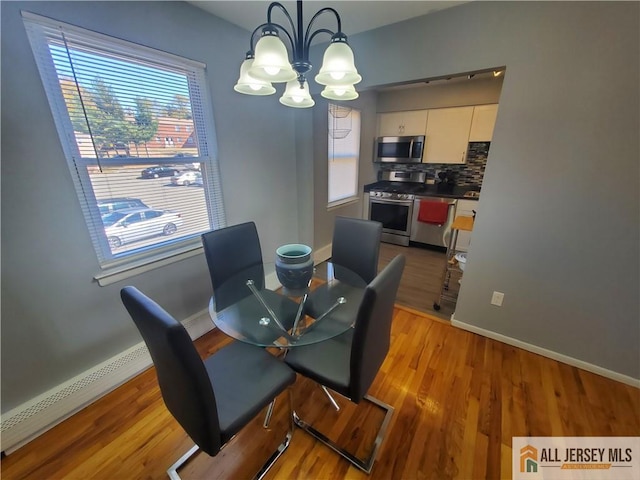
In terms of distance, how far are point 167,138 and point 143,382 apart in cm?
169

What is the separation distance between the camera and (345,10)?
178 centimetres

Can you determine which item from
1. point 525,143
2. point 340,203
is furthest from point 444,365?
point 340,203

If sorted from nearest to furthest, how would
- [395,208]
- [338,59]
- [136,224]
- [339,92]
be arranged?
[338,59] → [339,92] → [136,224] → [395,208]

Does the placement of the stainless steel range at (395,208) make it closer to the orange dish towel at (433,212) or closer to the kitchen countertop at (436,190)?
the kitchen countertop at (436,190)

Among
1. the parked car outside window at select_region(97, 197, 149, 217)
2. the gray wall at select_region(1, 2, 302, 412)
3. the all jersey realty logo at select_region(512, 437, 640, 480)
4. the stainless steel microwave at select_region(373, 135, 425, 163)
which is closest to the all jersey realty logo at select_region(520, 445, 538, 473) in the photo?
the all jersey realty logo at select_region(512, 437, 640, 480)

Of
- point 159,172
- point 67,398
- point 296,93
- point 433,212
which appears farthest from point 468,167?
point 67,398

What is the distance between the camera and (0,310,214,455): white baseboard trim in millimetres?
1323

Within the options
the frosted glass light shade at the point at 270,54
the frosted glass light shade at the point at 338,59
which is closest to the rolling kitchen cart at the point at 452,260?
the frosted glass light shade at the point at 338,59

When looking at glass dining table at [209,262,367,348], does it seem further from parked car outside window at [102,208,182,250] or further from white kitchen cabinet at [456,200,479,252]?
white kitchen cabinet at [456,200,479,252]

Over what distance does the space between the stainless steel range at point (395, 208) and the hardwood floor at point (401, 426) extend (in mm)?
2391

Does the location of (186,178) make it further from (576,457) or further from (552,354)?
(552,354)

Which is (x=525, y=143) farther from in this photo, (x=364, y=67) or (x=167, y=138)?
(x=167, y=138)

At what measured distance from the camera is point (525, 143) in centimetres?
165

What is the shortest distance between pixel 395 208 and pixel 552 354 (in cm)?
259
